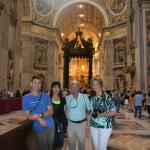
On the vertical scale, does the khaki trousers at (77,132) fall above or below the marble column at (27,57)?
below

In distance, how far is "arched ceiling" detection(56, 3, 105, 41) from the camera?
36.9m

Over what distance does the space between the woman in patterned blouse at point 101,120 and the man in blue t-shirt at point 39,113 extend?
2.09 feet

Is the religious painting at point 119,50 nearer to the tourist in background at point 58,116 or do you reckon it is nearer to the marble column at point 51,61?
the marble column at point 51,61

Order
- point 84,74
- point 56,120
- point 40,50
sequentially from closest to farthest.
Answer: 1. point 56,120
2. point 40,50
3. point 84,74

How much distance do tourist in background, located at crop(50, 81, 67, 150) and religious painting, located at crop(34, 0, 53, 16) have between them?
29.8 m

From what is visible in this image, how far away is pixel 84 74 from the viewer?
4794 cm

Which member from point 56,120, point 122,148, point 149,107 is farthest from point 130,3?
point 56,120

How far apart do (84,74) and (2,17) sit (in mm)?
32266

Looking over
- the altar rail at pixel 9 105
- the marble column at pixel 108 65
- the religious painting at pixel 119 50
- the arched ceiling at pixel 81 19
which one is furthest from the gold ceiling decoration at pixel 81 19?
the altar rail at pixel 9 105

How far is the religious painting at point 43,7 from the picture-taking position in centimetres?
3291

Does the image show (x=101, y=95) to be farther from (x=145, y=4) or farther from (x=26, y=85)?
(x=26, y=85)

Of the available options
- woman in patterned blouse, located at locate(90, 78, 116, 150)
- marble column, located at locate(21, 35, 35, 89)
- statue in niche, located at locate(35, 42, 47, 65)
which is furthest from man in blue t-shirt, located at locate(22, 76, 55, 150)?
statue in niche, located at locate(35, 42, 47, 65)

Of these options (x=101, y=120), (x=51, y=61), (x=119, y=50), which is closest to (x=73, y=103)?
(x=101, y=120)

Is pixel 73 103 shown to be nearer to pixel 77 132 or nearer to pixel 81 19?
pixel 77 132
